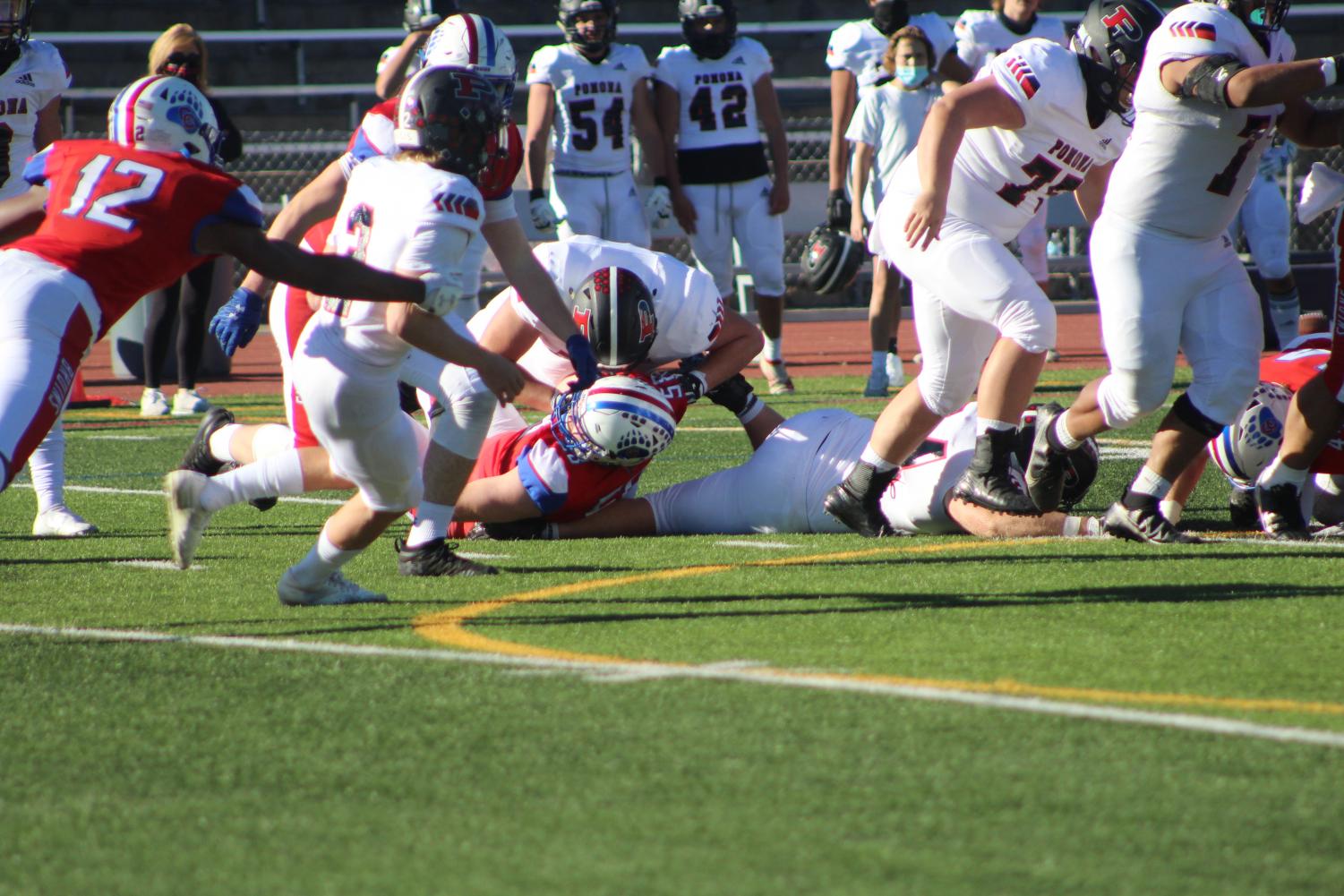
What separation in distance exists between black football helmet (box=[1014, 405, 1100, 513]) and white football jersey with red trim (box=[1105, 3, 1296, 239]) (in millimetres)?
758

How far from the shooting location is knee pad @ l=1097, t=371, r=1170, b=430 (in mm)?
5391

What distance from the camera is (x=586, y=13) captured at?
36.7 ft

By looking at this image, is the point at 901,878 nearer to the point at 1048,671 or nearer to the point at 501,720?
the point at 501,720

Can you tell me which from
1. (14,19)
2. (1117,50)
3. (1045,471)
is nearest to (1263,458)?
(1045,471)

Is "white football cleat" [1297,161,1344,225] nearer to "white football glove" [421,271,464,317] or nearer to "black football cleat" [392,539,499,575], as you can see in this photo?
"black football cleat" [392,539,499,575]

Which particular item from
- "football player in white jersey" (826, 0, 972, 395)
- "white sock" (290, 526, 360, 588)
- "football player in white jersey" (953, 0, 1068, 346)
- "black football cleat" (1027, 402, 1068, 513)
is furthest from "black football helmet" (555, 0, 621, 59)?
"white sock" (290, 526, 360, 588)

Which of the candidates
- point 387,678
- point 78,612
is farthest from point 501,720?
point 78,612

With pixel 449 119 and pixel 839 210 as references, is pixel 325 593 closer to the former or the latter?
pixel 449 119

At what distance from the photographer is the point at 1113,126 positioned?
5762mm

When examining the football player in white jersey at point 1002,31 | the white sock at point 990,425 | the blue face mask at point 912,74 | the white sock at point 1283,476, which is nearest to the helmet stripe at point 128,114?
the white sock at point 990,425

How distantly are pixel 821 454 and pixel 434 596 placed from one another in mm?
1815

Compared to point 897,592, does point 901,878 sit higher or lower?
higher

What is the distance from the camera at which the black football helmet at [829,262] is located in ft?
28.3

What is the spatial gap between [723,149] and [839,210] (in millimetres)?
1080
